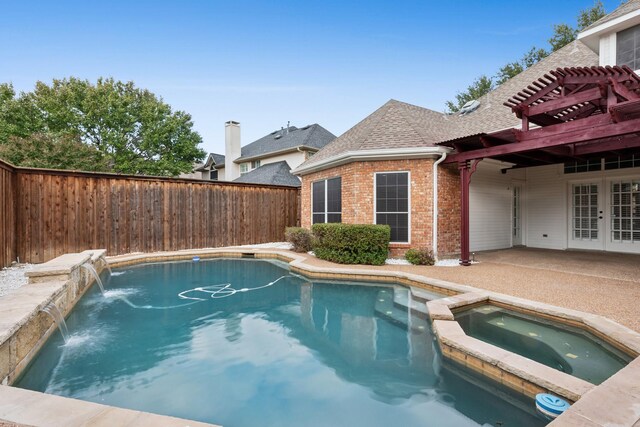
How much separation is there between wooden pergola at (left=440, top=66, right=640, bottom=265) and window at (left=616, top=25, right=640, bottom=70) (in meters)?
2.04

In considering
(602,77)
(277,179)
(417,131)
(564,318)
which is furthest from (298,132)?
(564,318)

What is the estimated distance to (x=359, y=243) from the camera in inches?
322

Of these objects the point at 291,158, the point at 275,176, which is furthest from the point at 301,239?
the point at 291,158

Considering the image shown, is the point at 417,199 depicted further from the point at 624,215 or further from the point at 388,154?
the point at 624,215

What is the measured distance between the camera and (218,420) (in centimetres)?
250

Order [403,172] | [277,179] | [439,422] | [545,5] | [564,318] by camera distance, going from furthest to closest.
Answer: [277,179] → [545,5] → [403,172] → [564,318] → [439,422]

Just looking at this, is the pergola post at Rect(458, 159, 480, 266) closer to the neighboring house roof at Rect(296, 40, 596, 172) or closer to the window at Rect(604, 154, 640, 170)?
the neighboring house roof at Rect(296, 40, 596, 172)

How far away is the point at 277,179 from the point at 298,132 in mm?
5866

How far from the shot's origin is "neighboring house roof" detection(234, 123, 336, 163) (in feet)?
63.1

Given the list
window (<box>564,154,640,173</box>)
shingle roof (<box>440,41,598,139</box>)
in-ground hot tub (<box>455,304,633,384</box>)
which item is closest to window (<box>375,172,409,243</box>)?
shingle roof (<box>440,41,598,139</box>)

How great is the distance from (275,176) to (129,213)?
8.23 metres

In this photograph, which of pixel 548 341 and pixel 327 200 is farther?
pixel 327 200

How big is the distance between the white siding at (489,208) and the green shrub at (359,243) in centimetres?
348

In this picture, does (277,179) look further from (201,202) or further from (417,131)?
(417,131)
